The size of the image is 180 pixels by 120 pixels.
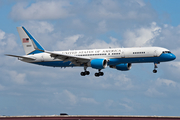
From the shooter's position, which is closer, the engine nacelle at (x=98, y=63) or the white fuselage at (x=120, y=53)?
the white fuselage at (x=120, y=53)

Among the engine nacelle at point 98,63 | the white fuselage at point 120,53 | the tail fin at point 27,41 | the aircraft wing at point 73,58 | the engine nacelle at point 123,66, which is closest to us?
the white fuselage at point 120,53

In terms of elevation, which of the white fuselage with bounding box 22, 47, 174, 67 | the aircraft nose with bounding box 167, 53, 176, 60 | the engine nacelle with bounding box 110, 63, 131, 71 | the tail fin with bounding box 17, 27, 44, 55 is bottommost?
the engine nacelle with bounding box 110, 63, 131, 71

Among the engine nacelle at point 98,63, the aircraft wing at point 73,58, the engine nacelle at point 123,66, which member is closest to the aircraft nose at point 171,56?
the engine nacelle at point 98,63

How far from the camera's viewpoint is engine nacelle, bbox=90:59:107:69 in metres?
90.2

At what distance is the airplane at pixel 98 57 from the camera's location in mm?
88938

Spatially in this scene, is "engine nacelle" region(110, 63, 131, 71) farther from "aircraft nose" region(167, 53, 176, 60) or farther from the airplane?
"aircraft nose" region(167, 53, 176, 60)

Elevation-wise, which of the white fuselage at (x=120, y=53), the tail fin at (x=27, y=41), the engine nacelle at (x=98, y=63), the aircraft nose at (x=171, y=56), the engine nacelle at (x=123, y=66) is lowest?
the engine nacelle at (x=98, y=63)

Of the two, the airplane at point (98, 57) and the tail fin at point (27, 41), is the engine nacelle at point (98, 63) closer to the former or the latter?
the airplane at point (98, 57)

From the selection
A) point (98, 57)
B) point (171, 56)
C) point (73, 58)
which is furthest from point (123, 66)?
point (171, 56)

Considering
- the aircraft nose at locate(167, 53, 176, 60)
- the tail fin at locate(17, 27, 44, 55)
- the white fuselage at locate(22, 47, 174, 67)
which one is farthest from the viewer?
the tail fin at locate(17, 27, 44, 55)

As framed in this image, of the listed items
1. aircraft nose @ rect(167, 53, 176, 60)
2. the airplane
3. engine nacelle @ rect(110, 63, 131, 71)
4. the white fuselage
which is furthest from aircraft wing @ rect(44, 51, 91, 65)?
aircraft nose @ rect(167, 53, 176, 60)

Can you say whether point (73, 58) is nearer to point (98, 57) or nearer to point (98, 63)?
point (98, 57)

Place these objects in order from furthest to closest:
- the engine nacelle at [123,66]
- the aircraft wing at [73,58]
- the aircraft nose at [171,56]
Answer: the engine nacelle at [123,66] → the aircraft wing at [73,58] → the aircraft nose at [171,56]

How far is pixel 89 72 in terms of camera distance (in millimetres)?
100250
